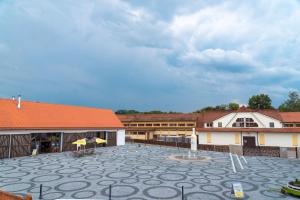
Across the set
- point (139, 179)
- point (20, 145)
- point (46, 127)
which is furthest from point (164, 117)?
point (139, 179)

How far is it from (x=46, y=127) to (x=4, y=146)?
6110 millimetres

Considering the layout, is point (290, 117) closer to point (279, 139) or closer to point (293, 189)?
point (279, 139)

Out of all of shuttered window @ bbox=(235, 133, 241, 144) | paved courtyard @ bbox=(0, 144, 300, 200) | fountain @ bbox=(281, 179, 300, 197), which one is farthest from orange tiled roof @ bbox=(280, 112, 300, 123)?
fountain @ bbox=(281, 179, 300, 197)

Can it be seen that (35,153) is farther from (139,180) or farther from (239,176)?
(239,176)

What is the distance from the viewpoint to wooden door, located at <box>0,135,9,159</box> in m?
28.3

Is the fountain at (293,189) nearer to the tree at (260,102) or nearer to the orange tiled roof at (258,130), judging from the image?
the orange tiled roof at (258,130)

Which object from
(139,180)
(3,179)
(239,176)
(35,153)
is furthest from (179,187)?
(35,153)

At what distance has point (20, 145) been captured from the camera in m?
30.3

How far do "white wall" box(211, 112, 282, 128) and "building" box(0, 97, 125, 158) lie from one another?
20.5 meters

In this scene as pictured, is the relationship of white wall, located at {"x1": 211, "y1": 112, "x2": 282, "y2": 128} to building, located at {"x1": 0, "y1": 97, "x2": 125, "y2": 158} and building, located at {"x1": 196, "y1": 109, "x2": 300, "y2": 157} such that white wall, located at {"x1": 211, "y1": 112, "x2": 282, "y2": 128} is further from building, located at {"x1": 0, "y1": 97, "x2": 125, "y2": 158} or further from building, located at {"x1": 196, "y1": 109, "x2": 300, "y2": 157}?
building, located at {"x1": 0, "y1": 97, "x2": 125, "y2": 158}

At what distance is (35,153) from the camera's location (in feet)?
103

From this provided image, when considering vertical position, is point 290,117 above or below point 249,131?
above

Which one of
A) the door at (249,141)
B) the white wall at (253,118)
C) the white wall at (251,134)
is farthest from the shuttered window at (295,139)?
the door at (249,141)

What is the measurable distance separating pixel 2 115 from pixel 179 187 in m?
25.4
